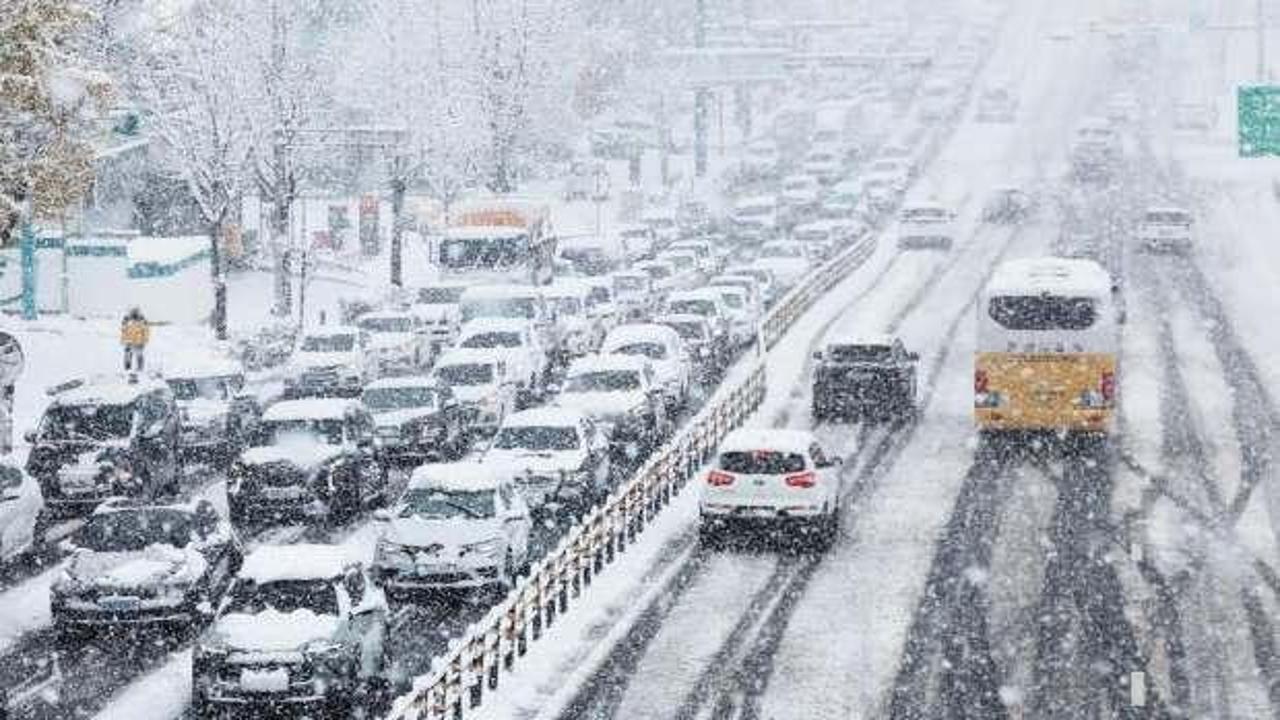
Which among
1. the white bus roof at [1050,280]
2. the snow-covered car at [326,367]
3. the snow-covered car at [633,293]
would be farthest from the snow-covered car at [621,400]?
the snow-covered car at [633,293]

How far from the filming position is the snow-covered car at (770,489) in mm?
30109

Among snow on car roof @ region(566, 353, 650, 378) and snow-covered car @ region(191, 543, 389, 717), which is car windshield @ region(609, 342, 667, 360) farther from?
snow-covered car @ region(191, 543, 389, 717)

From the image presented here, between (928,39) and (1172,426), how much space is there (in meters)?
114

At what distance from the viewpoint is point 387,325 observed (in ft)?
164

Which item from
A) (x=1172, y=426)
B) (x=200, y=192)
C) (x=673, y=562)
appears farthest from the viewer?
(x=200, y=192)

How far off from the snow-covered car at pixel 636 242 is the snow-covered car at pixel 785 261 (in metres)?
4.10

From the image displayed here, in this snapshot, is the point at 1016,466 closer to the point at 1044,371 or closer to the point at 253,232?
the point at 1044,371

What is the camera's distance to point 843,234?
252 feet

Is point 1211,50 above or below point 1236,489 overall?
above

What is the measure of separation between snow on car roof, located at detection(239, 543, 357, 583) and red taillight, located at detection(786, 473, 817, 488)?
839 cm

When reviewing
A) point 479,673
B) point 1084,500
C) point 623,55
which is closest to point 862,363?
point 1084,500

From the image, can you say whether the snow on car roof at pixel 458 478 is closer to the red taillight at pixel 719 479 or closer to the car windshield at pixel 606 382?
the red taillight at pixel 719 479

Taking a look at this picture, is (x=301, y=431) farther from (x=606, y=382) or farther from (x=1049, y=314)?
(x=1049, y=314)

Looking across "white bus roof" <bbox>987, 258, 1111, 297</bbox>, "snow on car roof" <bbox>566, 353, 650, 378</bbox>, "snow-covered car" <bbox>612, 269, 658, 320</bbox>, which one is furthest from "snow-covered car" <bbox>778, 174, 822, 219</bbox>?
"snow on car roof" <bbox>566, 353, 650, 378</bbox>
